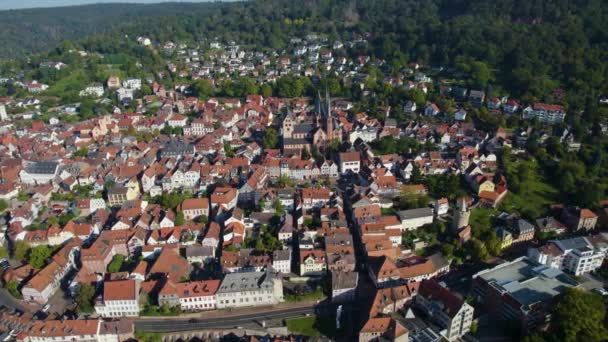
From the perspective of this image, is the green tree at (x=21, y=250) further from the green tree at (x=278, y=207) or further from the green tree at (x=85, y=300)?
the green tree at (x=278, y=207)

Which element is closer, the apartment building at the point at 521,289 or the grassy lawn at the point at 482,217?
the apartment building at the point at 521,289

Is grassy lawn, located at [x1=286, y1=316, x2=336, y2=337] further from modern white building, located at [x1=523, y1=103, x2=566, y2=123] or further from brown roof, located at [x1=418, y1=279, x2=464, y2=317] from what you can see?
modern white building, located at [x1=523, y1=103, x2=566, y2=123]

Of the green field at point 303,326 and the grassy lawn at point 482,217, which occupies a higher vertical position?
the grassy lawn at point 482,217

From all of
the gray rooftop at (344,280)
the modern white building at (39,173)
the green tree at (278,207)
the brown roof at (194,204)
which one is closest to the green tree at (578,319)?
the gray rooftop at (344,280)

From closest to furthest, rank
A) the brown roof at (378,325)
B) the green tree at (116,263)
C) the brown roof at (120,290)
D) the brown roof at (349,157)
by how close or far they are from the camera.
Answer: the brown roof at (378,325), the brown roof at (120,290), the green tree at (116,263), the brown roof at (349,157)

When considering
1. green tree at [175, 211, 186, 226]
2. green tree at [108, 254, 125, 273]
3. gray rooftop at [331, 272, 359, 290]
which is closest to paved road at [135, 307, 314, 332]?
gray rooftop at [331, 272, 359, 290]

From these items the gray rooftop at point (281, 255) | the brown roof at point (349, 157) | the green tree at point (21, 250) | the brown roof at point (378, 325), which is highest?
the brown roof at point (349, 157)

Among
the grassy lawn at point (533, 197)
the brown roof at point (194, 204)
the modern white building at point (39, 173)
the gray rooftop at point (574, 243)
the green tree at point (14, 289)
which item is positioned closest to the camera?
the green tree at point (14, 289)

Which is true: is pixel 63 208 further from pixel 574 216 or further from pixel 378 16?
pixel 378 16

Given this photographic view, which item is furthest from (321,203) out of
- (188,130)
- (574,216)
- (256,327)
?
(188,130)
